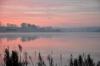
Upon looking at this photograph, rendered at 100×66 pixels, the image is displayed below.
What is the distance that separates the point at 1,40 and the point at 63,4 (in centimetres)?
79

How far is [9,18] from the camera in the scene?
290 centimetres

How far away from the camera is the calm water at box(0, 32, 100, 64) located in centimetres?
298

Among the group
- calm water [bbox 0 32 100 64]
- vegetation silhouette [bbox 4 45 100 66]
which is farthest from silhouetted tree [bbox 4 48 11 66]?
calm water [bbox 0 32 100 64]

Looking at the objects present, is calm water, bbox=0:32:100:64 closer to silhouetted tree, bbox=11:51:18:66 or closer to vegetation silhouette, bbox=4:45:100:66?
vegetation silhouette, bbox=4:45:100:66

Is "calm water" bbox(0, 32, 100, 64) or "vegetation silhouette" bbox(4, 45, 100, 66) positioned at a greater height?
"calm water" bbox(0, 32, 100, 64)

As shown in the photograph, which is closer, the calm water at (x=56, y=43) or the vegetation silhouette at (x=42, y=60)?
the vegetation silhouette at (x=42, y=60)

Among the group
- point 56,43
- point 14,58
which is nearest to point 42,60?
point 56,43

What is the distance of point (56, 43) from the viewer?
3.12 metres

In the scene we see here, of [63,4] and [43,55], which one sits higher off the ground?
[63,4]

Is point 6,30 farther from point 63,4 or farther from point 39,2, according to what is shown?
point 63,4

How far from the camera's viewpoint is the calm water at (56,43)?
9.78ft

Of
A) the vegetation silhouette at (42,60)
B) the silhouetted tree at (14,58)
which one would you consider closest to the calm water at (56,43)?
the vegetation silhouette at (42,60)

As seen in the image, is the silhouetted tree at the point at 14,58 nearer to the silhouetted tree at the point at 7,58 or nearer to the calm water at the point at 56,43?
the silhouetted tree at the point at 7,58

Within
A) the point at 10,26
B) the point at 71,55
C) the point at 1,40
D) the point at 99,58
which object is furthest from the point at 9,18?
the point at 99,58
